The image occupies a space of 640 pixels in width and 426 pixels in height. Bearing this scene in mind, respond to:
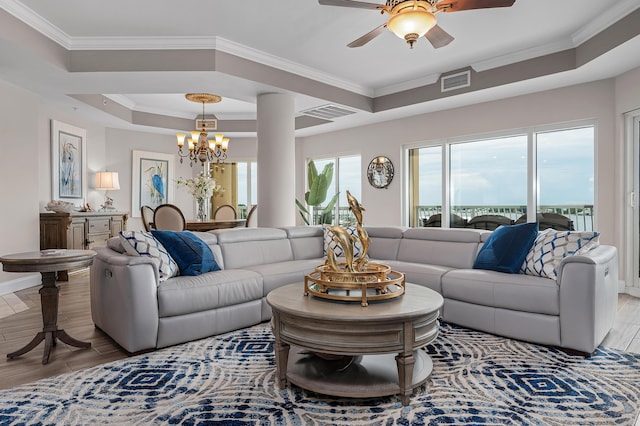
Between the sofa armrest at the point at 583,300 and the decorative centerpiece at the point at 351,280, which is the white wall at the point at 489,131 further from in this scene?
the decorative centerpiece at the point at 351,280

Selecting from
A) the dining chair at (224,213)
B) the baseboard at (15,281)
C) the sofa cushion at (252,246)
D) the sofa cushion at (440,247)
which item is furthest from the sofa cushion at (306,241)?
the baseboard at (15,281)

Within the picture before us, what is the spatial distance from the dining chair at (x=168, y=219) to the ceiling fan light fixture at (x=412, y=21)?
11.6 ft

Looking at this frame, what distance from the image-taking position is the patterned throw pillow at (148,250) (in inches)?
117

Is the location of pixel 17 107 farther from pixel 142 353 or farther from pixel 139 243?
pixel 142 353

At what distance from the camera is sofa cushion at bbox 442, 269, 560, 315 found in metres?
2.80

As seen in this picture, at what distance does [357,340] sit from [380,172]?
532cm

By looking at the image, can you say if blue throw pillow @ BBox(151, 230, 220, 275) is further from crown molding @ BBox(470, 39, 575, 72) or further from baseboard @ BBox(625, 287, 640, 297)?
baseboard @ BBox(625, 287, 640, 297)

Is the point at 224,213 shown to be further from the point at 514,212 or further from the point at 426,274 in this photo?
the point at 514,212

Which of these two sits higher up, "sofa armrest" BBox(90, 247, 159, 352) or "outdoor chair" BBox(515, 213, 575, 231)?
"outdoor chair" BBox(515, 213, 575, 231)

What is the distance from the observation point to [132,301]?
8.77 feet

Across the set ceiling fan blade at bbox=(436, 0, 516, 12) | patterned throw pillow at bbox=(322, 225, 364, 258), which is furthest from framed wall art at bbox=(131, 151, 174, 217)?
ceiling fan blade at bbox=(436, 0, 516, 12)

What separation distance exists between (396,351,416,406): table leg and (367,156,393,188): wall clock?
513cm

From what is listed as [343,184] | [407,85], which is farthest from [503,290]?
[343,184]

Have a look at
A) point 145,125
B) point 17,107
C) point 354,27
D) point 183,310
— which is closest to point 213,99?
point 145,125
